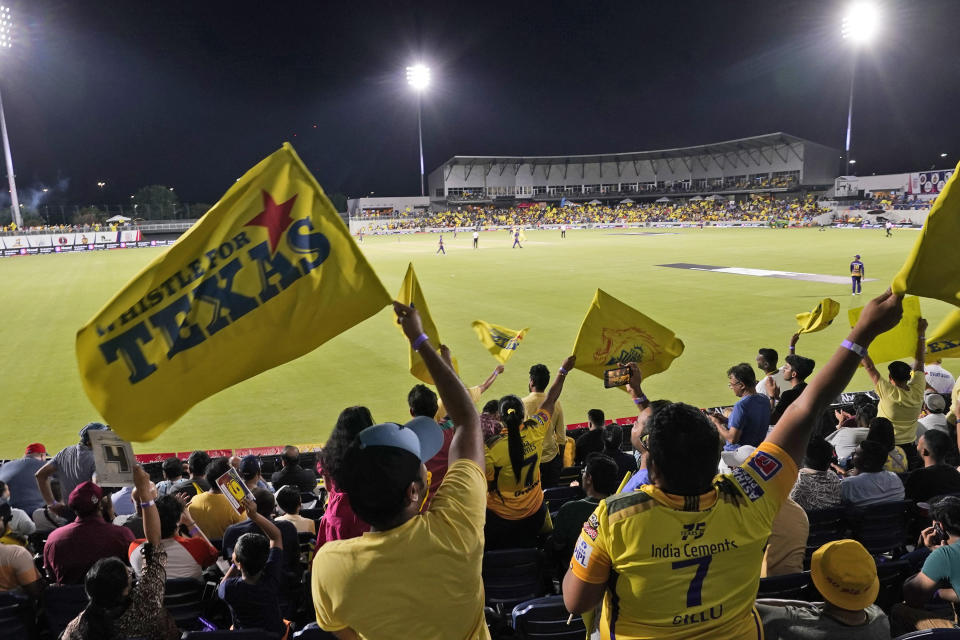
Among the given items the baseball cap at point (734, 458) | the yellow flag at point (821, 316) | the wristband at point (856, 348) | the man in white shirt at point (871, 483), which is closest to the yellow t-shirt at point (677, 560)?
the wristband at point (856, 348)

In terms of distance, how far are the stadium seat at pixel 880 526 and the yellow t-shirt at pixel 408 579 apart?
414 cm

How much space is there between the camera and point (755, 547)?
2355mm

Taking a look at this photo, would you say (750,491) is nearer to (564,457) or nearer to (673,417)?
(673,417)

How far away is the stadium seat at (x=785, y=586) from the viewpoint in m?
3.70

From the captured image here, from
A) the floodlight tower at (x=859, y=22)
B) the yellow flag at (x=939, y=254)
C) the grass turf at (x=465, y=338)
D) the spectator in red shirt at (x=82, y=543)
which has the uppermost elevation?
the floodlight tower at (x=859, y=22)

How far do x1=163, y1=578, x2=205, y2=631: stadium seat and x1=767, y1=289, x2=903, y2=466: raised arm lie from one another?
3919mm

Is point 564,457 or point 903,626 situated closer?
point 903,626

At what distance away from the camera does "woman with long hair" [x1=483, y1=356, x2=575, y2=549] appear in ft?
16.0

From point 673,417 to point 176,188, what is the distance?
564 ft

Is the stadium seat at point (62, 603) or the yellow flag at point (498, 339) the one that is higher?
the yellow flag at point (498, 339)

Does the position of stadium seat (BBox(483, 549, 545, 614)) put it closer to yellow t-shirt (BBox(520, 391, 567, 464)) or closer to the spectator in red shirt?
yellow t-shirt (BBox(520, 391, 567, 464))

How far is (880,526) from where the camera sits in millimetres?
4992

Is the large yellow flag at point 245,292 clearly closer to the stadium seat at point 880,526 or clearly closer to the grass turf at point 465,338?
the stadium seat at point 880,526

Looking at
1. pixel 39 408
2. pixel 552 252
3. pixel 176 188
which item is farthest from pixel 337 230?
pixel 176 188
